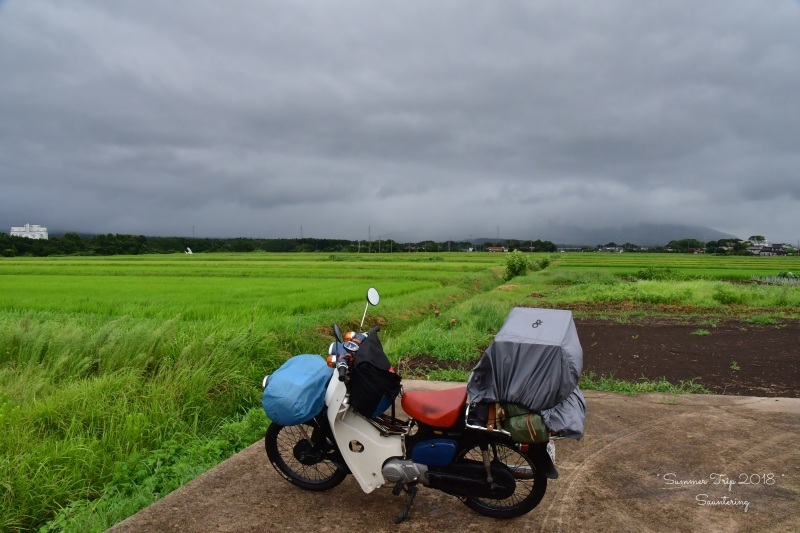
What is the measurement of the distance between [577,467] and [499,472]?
3.75 feet

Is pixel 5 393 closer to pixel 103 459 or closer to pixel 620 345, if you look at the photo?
pixel 103 459

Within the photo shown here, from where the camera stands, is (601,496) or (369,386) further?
(601,496)

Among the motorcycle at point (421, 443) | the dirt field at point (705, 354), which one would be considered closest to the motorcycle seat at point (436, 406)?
the motorcycle at point (421, 443)

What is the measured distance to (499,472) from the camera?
3.33m

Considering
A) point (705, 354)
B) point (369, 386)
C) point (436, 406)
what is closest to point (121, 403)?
point (369, 386)

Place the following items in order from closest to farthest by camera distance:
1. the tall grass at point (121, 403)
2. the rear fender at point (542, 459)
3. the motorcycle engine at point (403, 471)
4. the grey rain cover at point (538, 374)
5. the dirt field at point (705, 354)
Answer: the grey rain cover at point (538, 374) < the rear fender at point (542, 459) < the motorcycle engine at point (403, 471) < the tall grass at point (121, 403) < the dirt field at point (705, 354)

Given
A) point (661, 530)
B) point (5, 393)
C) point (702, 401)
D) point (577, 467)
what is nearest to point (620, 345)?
point (702, 401)

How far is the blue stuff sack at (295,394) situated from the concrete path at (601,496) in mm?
722

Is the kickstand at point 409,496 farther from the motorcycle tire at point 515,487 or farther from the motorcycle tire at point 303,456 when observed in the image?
the motorcycle tire at point 303,456

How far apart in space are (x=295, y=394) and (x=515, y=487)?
156 centimetres

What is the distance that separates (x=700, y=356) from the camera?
28.1 feet

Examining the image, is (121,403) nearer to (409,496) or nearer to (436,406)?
(409,496)

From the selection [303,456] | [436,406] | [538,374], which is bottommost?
[303,456]

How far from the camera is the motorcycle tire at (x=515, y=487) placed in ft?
11.0
